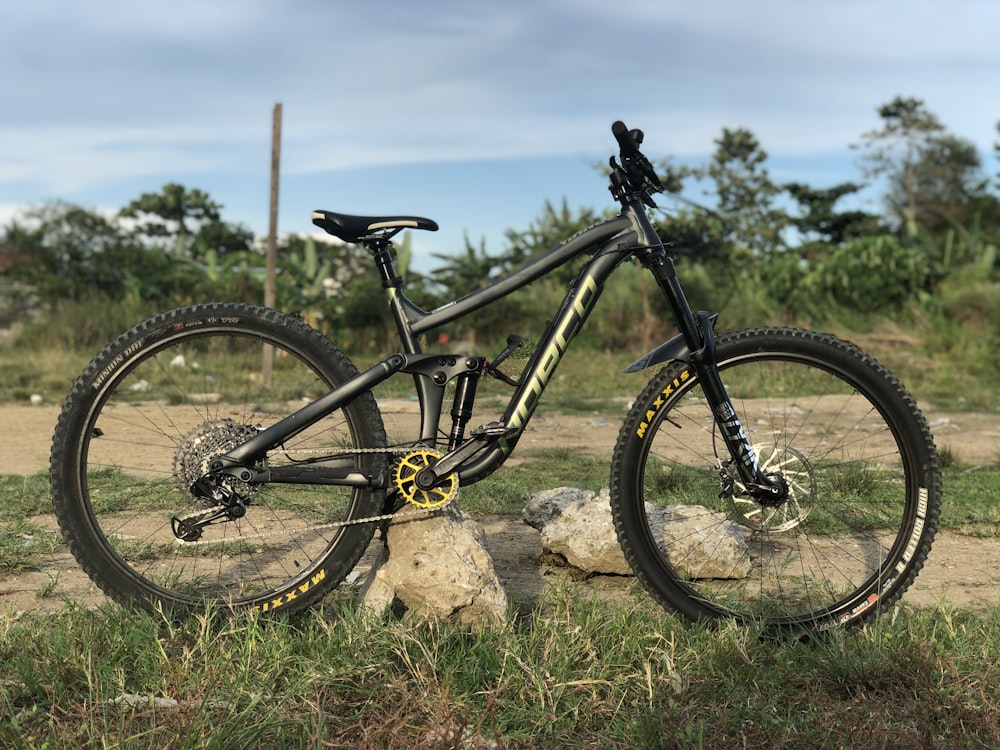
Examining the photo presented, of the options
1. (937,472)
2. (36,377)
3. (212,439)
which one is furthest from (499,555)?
(36,377)

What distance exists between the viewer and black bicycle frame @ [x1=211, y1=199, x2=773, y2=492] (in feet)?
10.4

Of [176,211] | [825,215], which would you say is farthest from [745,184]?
[176,211]

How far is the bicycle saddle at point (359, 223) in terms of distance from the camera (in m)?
3.14

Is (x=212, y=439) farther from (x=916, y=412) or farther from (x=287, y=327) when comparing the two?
(x=916, y=412)

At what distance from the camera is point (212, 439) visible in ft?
10.6

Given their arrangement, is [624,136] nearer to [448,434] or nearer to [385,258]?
[385,258]

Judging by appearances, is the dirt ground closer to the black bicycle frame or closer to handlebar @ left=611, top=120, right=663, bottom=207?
the black bicycle frame

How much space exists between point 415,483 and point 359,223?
0.85 meters


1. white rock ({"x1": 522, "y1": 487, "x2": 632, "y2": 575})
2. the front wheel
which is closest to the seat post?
the front wheel

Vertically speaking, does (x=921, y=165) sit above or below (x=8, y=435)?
above

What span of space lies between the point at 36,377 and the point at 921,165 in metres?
39.1

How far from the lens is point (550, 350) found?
3.23 metres

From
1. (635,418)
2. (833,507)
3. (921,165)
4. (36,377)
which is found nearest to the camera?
(635,418)

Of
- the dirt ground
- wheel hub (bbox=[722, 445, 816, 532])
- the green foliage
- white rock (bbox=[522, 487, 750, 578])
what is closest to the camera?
wheel hub (bbox=[722, 445, 816, 532])
